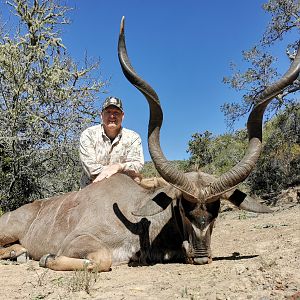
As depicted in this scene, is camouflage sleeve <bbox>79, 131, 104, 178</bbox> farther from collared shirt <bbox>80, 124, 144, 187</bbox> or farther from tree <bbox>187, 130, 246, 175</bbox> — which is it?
tree <bbox>187, 130, 246, 175</bbox>

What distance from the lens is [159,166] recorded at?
4.42 meters

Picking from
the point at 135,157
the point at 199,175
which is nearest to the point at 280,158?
the point at 135,157

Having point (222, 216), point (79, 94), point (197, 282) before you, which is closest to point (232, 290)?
point (197, 282)

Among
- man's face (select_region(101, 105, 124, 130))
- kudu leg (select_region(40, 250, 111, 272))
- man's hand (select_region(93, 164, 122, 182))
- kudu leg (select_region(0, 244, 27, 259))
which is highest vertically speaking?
man's face (select_region(101, 105, 124, 130))

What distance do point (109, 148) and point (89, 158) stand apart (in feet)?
1.16

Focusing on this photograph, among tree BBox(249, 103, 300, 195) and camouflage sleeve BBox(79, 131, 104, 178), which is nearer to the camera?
camouflage sleeve BBox(79, 131, 104, 178)

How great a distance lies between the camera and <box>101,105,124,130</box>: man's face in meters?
5.93

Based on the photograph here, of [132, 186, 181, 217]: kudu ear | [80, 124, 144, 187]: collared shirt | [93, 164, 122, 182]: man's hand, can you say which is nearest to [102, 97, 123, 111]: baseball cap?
[80, 124, 144, 187]: collared shirt

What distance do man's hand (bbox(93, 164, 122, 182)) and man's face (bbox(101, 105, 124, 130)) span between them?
2.14ft

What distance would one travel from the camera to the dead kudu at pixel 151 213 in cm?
412

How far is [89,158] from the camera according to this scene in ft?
18.7

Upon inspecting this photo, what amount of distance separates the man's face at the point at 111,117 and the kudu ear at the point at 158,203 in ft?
5.40

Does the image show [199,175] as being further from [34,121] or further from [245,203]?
[34,121]

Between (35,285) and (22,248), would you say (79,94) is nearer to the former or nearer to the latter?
(22,248)
